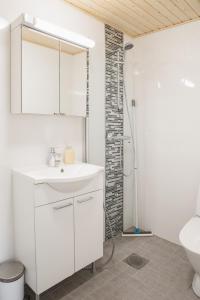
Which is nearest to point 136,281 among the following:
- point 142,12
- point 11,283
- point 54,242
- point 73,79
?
point 54,242

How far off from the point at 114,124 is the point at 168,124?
0.56 meters

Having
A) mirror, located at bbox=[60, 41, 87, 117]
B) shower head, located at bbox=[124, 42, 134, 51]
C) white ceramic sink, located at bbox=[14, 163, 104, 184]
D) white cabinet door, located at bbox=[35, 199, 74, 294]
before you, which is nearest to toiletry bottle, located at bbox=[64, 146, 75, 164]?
white ceramic sink, located at bbox=[14, 163, 104, 184]

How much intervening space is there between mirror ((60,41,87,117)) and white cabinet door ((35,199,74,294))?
0.79 meters

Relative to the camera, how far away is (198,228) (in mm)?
1783

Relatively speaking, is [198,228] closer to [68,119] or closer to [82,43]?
[68,119]

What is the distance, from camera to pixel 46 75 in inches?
70.7


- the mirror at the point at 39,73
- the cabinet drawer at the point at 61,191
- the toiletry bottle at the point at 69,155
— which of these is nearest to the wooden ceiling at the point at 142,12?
the mirror at the point at 39,73

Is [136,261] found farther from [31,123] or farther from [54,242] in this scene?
[31,123]

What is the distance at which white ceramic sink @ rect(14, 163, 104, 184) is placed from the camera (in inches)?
57.6

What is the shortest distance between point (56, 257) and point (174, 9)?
2198 millimetres

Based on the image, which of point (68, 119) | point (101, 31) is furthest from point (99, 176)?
point (101, 31)

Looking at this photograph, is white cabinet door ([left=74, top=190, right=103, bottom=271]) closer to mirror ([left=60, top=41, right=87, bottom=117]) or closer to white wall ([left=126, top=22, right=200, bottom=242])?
mirror ([left=60, top=41, right=87, bottom=117])

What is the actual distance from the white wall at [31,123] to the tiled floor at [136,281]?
0.58 m

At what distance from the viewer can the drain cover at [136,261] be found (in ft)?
6.70
